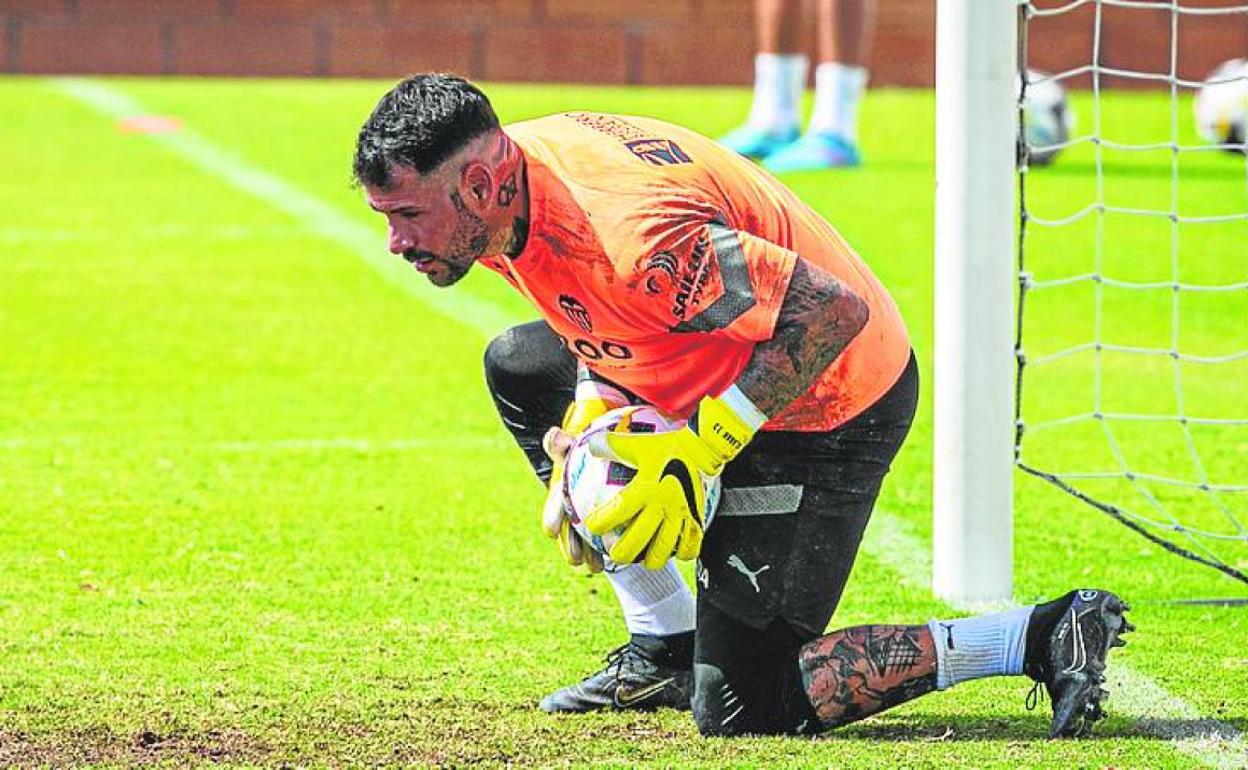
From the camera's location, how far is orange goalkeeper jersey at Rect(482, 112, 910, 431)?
159 inches

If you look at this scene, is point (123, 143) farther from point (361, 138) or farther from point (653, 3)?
point (361, 138)

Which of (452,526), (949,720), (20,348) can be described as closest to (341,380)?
(20,348)

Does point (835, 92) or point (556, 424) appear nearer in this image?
point (556, 424)

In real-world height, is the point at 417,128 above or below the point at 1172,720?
above

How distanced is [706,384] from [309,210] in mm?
7930

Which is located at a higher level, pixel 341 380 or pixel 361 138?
pixel 361 138

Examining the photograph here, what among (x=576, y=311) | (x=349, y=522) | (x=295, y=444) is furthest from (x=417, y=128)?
(x=295, y=444)

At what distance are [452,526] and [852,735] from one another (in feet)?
6.87

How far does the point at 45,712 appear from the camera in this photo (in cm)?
456

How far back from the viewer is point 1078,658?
431 centimetres

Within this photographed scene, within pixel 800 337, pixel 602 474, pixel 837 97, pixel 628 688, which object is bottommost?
pixel 628 688

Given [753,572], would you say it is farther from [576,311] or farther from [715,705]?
[576,311]

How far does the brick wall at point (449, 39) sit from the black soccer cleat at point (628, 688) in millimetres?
14232

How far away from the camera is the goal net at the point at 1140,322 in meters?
6.24
